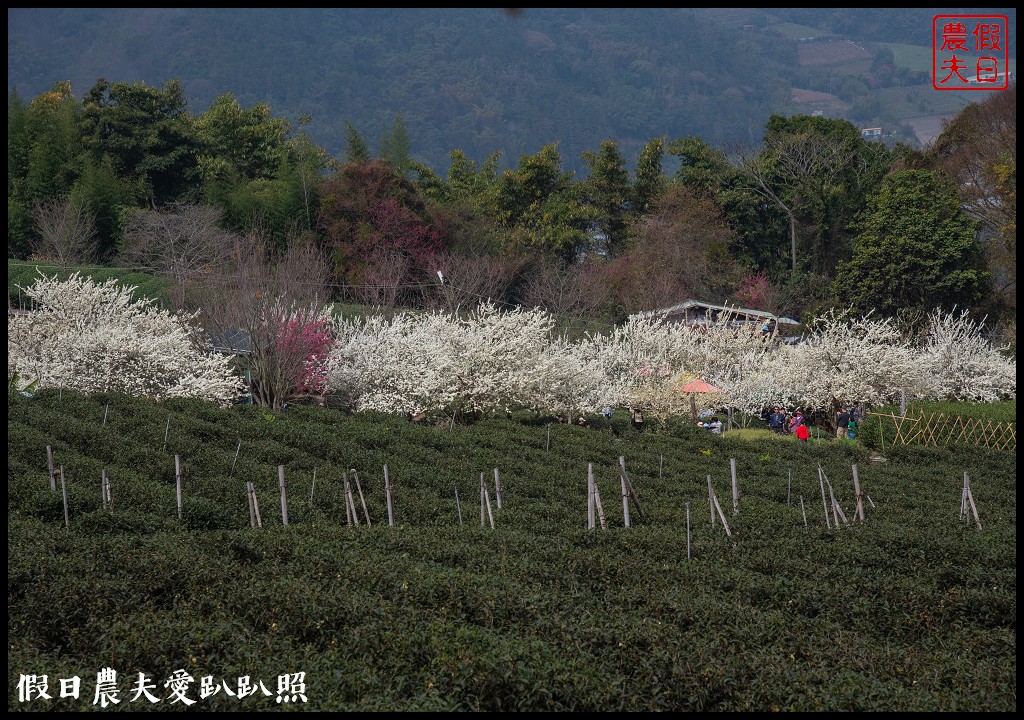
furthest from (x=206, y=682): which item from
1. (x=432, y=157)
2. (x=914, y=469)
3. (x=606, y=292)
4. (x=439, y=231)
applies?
(x=432, y=157)

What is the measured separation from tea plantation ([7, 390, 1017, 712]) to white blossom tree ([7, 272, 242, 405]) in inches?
381

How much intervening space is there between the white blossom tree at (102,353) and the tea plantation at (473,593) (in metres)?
9.68

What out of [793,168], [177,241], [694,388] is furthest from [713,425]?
[177,241]

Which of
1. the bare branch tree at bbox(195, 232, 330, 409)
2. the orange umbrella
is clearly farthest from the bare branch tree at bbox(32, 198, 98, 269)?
the orange umbrella

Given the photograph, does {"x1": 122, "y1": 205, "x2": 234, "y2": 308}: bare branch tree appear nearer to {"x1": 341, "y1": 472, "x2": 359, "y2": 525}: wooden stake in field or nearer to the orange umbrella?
the orange umbrella

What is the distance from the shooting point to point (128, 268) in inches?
1864

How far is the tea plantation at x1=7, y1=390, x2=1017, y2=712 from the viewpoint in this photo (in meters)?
7.73

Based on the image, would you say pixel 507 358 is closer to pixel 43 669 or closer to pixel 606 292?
pixel 606 292

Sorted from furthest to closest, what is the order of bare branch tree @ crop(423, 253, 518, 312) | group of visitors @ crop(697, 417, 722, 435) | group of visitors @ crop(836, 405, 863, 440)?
bare branch tree @ crop(423, 253, 518, 312), group of visitors @ crop(836, 405, 863, 440), group of visitors @ crop(697, 417, 722, 435)

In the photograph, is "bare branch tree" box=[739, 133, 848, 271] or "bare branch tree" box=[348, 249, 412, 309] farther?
"bare branch tree" box=[739, 133, 848, 271]

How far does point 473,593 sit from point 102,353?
21.5m

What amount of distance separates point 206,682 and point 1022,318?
20.6 ft

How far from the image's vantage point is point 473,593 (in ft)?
32.4

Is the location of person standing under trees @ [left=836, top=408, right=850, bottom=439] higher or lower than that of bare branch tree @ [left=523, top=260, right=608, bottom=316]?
lower
